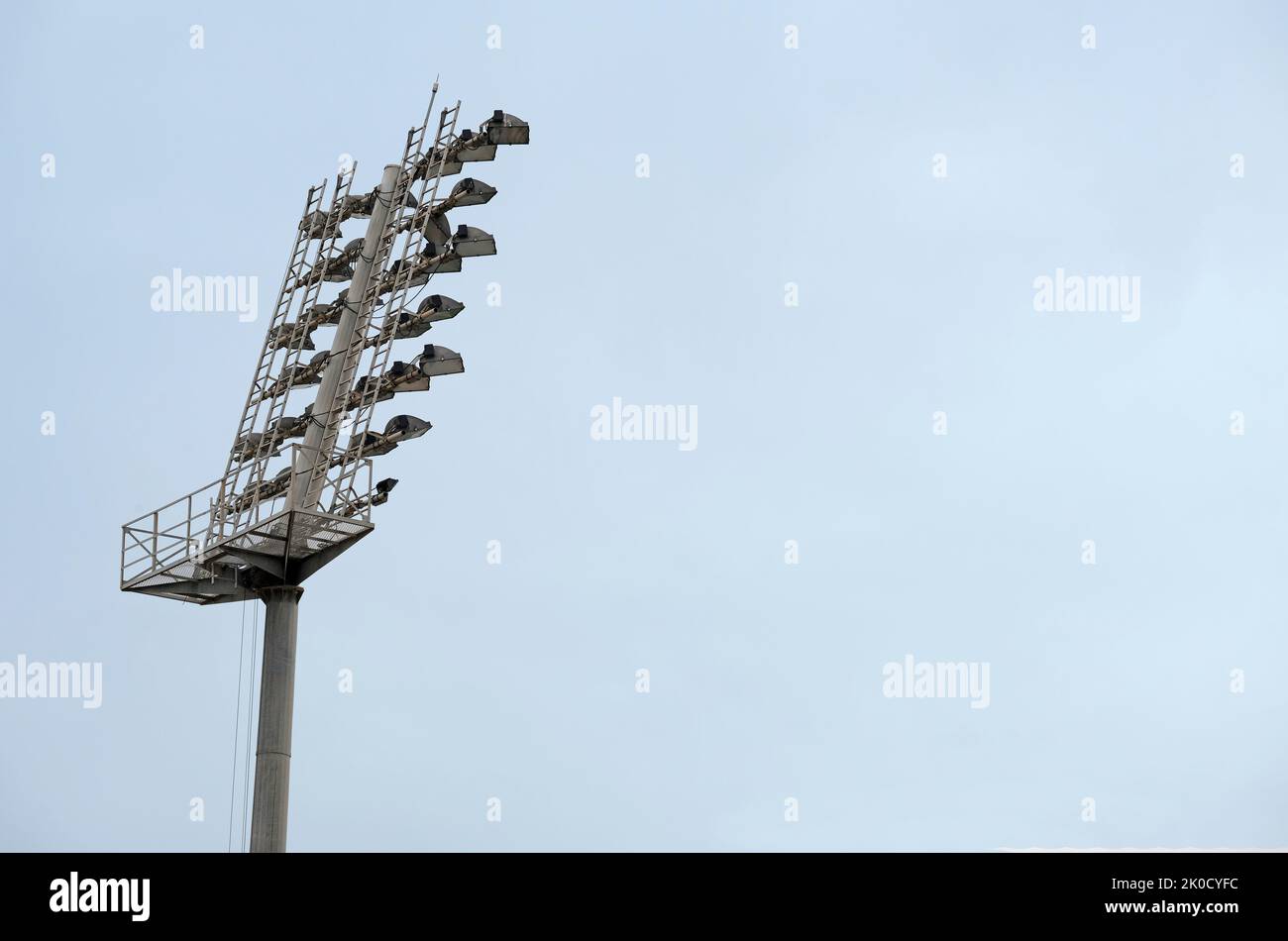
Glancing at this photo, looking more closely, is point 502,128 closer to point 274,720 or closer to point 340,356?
point 340,356

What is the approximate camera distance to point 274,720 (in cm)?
5219

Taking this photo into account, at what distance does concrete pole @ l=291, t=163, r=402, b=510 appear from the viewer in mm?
54844

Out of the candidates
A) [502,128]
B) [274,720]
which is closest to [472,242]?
[502,128]

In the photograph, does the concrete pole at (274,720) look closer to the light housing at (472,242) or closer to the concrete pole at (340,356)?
the concrete pole at (340,356)

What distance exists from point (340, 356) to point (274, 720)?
35.0 feet

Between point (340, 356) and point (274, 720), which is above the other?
point (340, 356)

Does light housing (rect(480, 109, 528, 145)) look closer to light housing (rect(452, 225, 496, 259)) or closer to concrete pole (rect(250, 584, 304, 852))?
light housing (rect(452, 225, 496, 259))

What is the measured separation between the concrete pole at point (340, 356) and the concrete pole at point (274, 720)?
2.69 meters

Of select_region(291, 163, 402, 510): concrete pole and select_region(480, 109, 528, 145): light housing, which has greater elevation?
select_region(480, 109, 528, 145): light housing

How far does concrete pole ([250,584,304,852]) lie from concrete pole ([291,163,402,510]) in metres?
2.69
